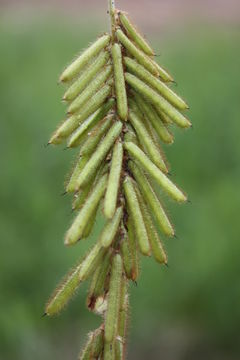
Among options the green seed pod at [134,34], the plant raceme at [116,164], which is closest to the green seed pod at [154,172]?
the plant raceme at [116,164]

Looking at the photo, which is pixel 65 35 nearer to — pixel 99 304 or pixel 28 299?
pixel 28 299

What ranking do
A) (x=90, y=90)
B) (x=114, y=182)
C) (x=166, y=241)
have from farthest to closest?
1. (x=166, y=241)
2. (x=90, y=90)
3. (x=114, y=182)

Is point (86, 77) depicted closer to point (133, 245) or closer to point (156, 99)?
point (156, 99)

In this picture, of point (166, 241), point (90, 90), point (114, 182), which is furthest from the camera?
point (166, 241)

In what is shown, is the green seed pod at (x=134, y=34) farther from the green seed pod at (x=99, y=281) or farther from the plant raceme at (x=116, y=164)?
the green seed pod at (x=99, y=281)


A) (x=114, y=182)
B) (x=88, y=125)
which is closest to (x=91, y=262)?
(x=114, y=182)

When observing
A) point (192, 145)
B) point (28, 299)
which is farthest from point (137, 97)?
point (192, 145)
